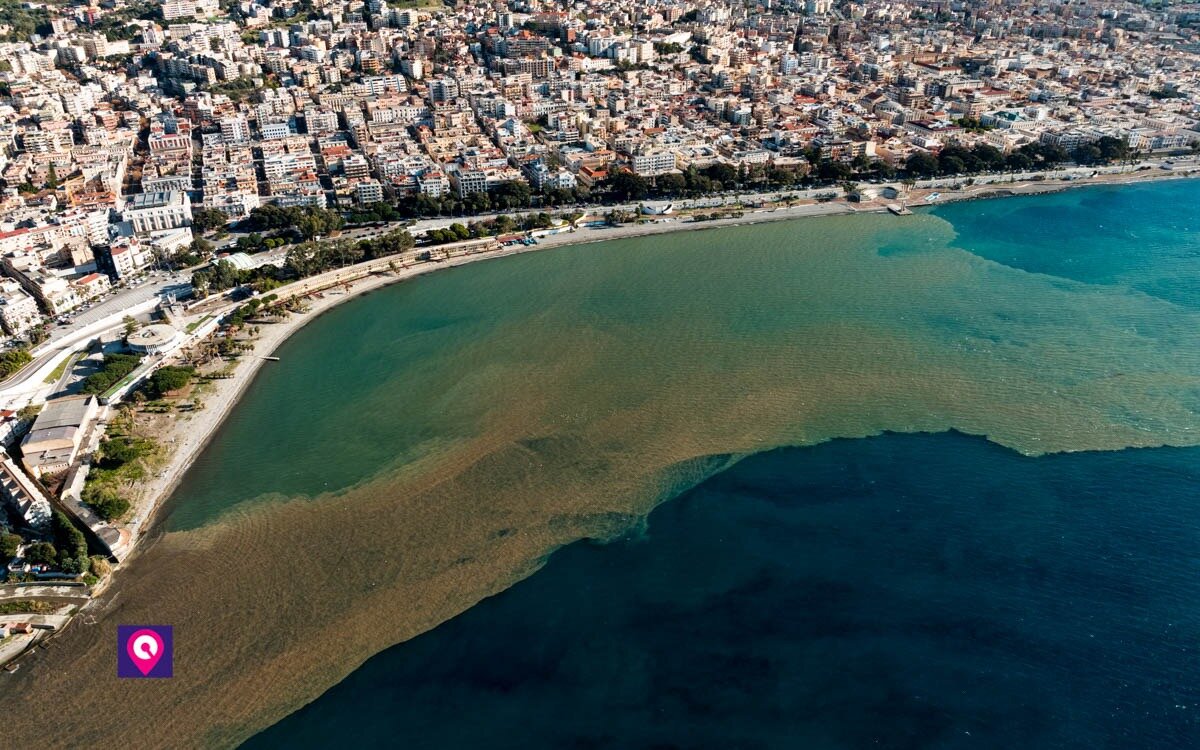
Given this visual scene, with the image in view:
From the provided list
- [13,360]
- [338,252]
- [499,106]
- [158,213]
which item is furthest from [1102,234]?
[13,360]

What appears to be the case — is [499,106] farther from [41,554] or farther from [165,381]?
[41,554]

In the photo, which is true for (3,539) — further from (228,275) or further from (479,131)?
(479,131)

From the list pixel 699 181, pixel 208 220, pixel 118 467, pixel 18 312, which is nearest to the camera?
pixel 118 467

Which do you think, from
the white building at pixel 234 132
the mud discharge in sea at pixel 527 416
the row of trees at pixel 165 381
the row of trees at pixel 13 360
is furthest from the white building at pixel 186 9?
the row of trees at pixel 165 381

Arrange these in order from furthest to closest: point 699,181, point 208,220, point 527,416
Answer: point 699,181
point 208,220
point 527,416

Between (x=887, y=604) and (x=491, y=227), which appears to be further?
(x=491, y=227)

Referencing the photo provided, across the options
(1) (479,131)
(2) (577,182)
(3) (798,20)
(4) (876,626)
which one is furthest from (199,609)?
(3) (798,20)
